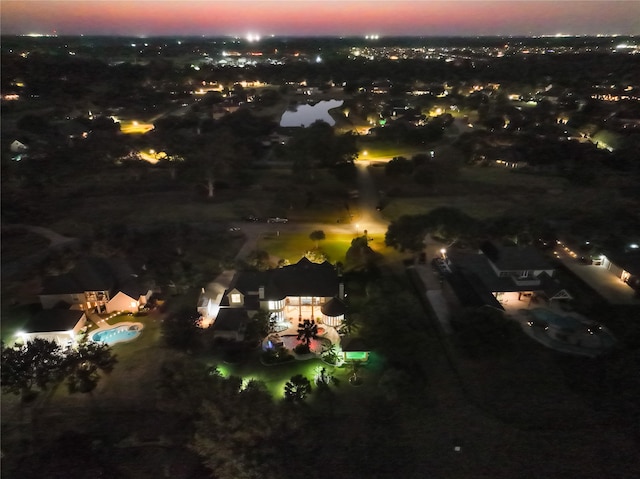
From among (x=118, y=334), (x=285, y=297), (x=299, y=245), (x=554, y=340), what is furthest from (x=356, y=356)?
(x=299, y=245)

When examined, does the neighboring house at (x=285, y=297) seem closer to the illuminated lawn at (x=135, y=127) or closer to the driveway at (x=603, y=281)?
the driveway at (x=603, y=281)

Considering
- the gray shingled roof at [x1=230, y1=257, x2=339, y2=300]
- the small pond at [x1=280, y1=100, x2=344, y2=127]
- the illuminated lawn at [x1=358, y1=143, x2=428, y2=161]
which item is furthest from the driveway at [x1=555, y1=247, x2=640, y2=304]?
the small pond at [x1=280, y1=100, x2=344, y2=127]

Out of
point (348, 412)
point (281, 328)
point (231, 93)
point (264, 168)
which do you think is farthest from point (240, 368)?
point (231, 93)

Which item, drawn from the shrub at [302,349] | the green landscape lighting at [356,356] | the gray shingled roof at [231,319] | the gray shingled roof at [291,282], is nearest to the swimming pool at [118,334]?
the gray shingled roof at [231,319]

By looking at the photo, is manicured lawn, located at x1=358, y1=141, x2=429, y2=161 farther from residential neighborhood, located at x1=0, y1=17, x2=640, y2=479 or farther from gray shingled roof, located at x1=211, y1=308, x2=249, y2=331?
gray shingled roof, located at x1=211, y1=308, x2=249, y2=331

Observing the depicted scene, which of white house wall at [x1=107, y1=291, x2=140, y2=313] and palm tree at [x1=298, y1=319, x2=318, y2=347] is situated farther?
white house wall at [x1=107, y1=291, x2=140, y2=313]

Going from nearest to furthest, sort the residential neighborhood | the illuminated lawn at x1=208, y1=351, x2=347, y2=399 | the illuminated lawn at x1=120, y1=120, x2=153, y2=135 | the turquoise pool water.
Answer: the residential neighborhood
the illuminated lawn at x1=208, y1=351, x2=347, y2=399
the turquoise pool water
the illuminated lawn at x1=120, y1=120, x2=153, y2=135

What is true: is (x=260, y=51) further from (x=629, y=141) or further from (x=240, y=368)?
(x=240, y=368)
